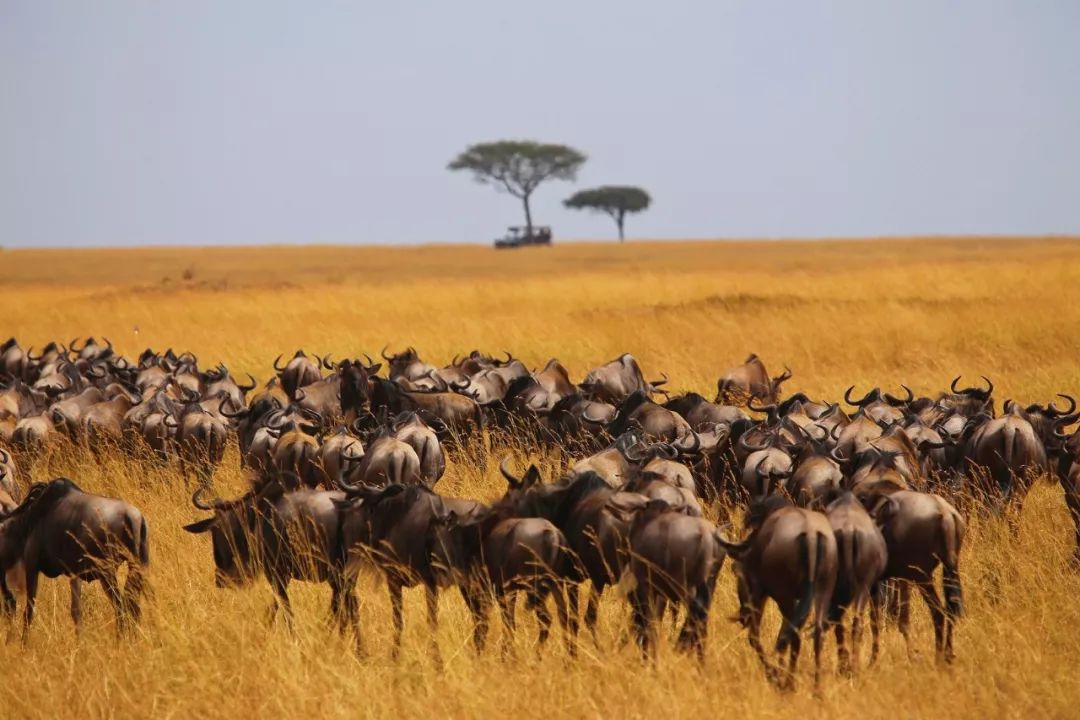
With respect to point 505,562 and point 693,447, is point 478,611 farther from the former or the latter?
point 693,447

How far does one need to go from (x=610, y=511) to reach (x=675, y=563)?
0.52m

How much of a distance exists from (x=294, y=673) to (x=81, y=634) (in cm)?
159

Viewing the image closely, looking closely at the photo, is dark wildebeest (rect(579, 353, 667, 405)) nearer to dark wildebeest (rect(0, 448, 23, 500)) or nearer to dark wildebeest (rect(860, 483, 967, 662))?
dark wildebeest (rect(0, 448, 23, 500))

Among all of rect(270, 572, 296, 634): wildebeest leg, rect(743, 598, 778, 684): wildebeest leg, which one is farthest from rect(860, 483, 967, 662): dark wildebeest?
rect(270, 572, 296, 634): wildebeest leg

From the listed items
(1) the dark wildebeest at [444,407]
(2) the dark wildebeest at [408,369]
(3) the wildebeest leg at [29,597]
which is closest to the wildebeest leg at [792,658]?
(3) the wildebeest leg at [29,597]

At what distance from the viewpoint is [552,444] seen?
1214 cm

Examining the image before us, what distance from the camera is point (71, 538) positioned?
768 cm

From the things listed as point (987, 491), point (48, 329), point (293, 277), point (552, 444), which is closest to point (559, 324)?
point (48, 329)

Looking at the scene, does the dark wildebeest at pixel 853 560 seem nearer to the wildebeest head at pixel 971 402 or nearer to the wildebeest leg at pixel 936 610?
the wildebeest leg at pixel 936 610

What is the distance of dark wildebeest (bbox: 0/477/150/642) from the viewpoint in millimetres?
7680

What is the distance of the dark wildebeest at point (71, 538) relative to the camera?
7.68m

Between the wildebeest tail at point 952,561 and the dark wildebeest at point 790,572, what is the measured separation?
77 cm

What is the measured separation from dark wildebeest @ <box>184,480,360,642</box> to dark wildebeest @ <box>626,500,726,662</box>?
1686 millimetres

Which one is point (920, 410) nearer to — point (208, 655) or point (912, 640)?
point (912, 640)
